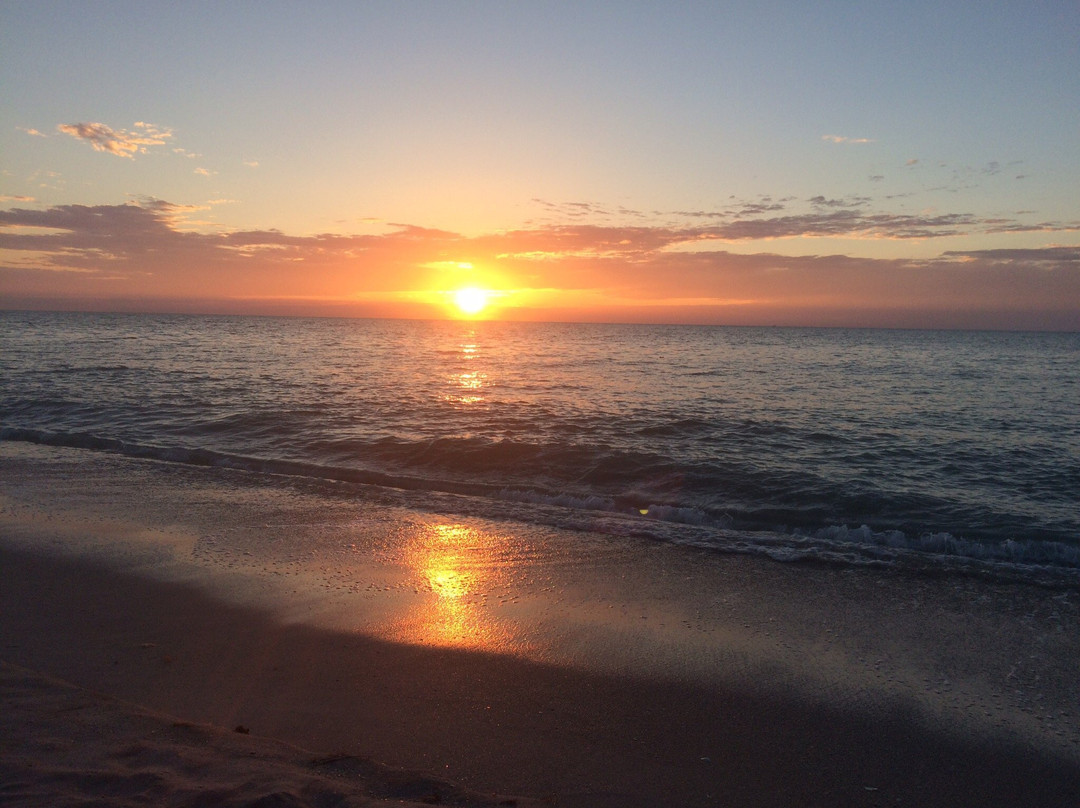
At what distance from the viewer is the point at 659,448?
15.5 metres

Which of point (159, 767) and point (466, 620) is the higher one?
point (159, 767)

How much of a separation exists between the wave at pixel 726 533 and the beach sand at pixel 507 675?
24.1 inches

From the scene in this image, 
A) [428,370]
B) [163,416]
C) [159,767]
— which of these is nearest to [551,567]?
[159,767]

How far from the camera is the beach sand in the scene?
3979 millimetres

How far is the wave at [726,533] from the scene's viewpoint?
874 centimetres

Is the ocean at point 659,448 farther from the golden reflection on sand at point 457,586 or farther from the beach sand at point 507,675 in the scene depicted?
the beach sand at point 507,675

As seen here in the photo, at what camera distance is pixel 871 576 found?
8156mm

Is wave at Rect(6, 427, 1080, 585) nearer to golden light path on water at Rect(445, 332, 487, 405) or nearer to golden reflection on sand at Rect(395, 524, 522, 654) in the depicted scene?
golden reflection on sand at Rect(395, 524, 522, 654)

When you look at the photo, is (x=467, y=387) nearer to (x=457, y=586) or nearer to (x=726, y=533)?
(x=726, y=533)

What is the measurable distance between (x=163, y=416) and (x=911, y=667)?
62.3ft

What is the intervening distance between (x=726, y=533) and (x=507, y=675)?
550 cm

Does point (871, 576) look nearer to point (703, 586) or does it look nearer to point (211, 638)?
point (703, 586)

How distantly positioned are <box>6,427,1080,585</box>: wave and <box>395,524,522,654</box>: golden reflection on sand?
1551mm

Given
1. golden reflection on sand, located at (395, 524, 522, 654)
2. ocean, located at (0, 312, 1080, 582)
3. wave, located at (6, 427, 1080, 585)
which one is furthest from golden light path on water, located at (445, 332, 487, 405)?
golden reflection on sand, located at (395, 524, 522, 654)
